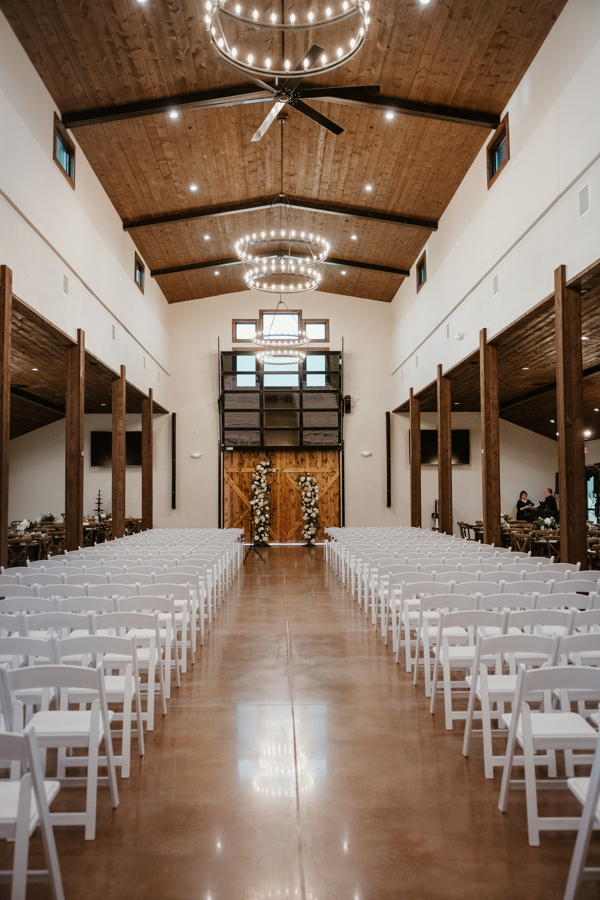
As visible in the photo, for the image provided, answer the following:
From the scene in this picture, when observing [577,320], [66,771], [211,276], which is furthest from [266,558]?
[66,771]

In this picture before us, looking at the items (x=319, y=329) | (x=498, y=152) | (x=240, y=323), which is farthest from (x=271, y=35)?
(x=319, y=329)

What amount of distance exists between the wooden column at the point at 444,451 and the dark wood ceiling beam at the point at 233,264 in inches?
205

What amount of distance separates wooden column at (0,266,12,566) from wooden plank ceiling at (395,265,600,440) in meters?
7.13

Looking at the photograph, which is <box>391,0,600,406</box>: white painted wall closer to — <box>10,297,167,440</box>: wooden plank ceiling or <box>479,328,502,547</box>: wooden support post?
<box>479,328,502,547</box>: wooden support post

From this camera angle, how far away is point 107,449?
72.2ft

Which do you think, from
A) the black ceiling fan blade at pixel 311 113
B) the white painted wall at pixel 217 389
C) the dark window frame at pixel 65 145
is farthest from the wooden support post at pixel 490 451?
the white painted wall at pixel 217 389

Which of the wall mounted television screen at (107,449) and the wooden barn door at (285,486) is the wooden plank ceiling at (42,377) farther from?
the wooden barn door at (285,486)

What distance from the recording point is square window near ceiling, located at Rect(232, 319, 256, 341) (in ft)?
72.7

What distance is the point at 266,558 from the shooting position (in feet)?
56.0

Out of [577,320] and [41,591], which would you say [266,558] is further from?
[41,591]

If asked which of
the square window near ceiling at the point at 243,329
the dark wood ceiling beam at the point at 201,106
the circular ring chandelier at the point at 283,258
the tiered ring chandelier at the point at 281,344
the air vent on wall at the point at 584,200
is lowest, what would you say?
the air vent on wall at the point at 584,200

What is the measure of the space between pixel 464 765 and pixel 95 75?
10.7 meters

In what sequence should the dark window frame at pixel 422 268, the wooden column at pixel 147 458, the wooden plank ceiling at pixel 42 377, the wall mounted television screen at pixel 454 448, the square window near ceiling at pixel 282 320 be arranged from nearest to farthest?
the wooden plank ceiling at pixel 42 377
the dark window frame at pixel 422 268
the wooden column at pixel 147 458
the wall mounted television screen at pixel 454 448
the square window near ceiling at pixel 282 320

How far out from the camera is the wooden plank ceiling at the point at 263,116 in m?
9.12
